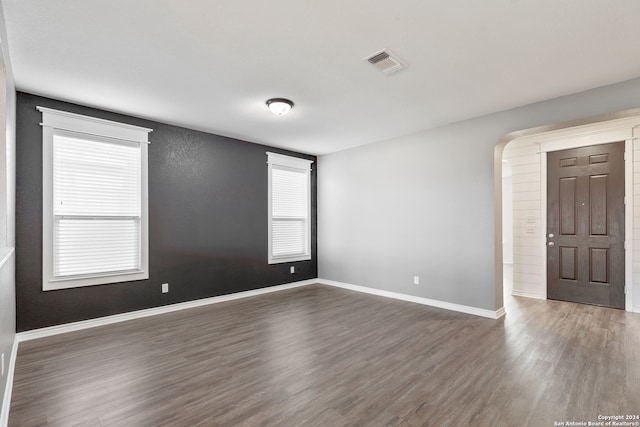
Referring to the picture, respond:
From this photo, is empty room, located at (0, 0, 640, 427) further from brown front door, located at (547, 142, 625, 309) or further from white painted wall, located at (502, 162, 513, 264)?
white painted wall, located at (502, 162, 513, 264)

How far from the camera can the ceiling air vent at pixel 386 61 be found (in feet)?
8.47

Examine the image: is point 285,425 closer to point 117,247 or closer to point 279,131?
point 117,247

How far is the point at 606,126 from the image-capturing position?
4422mm

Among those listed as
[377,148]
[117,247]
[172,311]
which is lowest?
[172,311]

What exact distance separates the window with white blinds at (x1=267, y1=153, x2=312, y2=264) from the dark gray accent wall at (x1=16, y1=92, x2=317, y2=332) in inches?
7.3

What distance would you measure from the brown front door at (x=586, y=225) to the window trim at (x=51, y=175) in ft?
20.5

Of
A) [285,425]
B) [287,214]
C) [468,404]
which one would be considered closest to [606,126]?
[468,404]

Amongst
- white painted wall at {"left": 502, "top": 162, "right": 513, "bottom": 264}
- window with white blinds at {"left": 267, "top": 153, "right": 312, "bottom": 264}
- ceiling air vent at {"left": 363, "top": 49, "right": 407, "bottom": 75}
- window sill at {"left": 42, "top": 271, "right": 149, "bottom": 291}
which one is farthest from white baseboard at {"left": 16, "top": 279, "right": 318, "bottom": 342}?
white painted wall at {"left": 502, "top": 162, "right": 513, "bottom": 264}

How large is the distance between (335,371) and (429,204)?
3046mm

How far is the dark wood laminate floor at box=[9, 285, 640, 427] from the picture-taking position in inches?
80.4

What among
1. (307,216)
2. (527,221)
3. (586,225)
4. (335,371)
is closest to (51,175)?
(335,371)

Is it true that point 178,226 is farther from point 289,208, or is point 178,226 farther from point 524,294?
point 524,294

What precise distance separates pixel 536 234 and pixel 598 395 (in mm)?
3416

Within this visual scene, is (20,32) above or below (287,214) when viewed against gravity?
above
